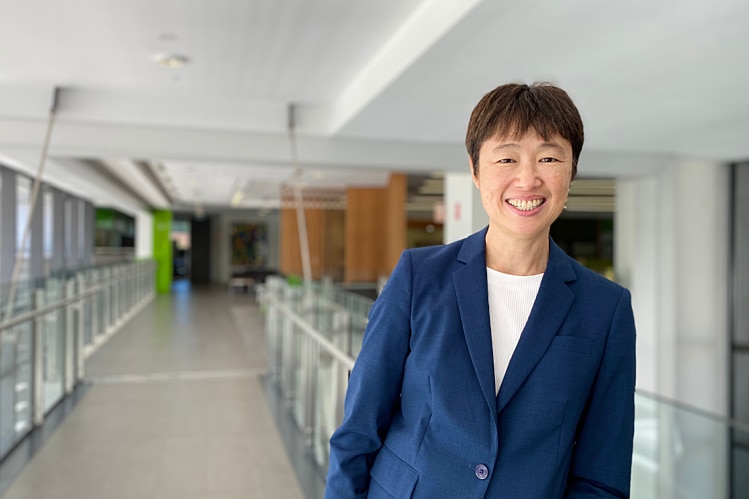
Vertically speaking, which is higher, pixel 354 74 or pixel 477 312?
pixel 354 74

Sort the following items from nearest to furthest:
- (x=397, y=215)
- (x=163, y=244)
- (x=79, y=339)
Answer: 1. (x=79, y=339)
2. (x=397, y=215)
3. (x=163, y=244)

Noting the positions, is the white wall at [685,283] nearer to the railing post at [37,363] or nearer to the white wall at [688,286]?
the white wall at [688,286]

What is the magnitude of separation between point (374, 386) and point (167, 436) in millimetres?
3960

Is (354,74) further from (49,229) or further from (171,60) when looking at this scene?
(49,229)

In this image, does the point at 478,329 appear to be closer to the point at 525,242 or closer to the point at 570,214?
the point at 525,242

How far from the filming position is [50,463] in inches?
156

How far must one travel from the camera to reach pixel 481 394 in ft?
3.34

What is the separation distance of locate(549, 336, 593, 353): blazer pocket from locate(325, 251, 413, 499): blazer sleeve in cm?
23

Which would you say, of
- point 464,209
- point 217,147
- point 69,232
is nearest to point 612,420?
point 464,209

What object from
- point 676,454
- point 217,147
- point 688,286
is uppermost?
point 217,147

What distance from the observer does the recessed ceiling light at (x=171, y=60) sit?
4.26m

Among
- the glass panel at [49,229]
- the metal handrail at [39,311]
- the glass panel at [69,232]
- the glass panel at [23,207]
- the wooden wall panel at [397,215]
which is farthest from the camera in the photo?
the glass panel at [69,232]

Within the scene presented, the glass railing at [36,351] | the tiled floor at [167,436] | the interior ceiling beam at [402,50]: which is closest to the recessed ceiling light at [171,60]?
the interior ceiling beam at [402,50]

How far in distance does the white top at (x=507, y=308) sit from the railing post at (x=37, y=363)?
4.19 m
